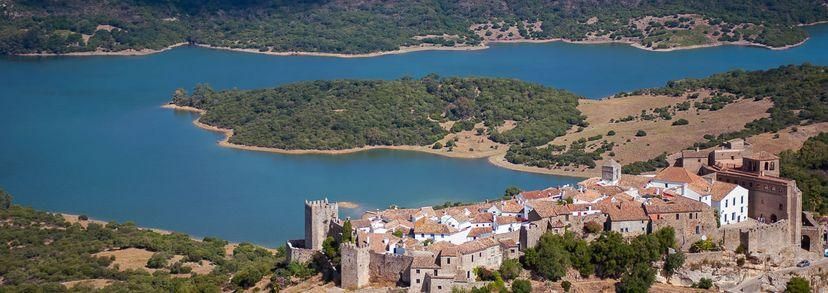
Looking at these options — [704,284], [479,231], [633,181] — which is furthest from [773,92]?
[479,231]

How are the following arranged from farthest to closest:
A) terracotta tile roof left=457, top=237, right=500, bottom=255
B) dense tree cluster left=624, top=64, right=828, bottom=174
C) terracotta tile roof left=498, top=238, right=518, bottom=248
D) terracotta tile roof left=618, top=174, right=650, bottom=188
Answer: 1. dense tree cluster left=624, top=64, right=828, bottom=174
2. terracotta tile roof left=618, top=174, right=650, bottom=188
3. terracotta tile roof left=498, top=238, right=518, bottom=248
4. terracotta tile roof left=457, top=237, right=500, bottom=255

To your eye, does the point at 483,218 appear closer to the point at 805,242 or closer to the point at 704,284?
the point at 704,284

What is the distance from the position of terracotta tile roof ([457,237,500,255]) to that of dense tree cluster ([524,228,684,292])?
0.83 metres

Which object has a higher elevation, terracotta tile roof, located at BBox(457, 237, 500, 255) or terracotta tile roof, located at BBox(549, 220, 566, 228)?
terracotta tile roof, located at BBox(549, 220, 566, 228)

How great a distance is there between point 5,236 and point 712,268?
85.5ft

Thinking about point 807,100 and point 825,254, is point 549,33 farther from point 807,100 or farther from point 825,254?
point 825,254

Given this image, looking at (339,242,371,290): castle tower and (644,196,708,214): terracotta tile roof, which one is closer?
(339,242,371,290): castle tower

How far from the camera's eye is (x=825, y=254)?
33.0 m

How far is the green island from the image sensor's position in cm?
11119

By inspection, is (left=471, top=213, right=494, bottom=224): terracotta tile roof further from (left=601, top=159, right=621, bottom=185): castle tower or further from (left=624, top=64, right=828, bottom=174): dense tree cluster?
(left=624, top=64, right=828, bottom=174): dense tree cluster

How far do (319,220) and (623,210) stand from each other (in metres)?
7.03

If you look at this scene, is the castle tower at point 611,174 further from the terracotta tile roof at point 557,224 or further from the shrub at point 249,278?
the shrub at point 249,278

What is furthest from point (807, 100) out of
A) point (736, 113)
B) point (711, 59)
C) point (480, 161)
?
point (711, 59)

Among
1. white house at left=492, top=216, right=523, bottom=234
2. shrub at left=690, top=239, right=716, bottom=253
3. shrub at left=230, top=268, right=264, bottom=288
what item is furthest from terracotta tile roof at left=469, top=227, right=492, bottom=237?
shrub at left=230, top=268, right=264, bottom=288
